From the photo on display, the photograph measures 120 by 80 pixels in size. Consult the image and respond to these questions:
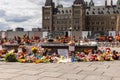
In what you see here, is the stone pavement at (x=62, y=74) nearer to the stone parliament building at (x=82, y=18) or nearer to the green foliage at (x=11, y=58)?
the green foliage at (x=11, y=58)

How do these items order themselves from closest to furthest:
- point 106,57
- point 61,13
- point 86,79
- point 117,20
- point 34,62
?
1. point 86,79
2. point 34,62
3. point 106,57
4. point 117,20
5. point 61,13

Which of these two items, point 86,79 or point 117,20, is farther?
point 117,20

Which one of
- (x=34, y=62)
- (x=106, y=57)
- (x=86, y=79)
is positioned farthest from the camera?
(x=106, y=57)

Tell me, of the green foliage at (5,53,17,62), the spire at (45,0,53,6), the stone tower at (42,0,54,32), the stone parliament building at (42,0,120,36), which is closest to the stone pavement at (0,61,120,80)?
the green foliage at (5,53,17,62)

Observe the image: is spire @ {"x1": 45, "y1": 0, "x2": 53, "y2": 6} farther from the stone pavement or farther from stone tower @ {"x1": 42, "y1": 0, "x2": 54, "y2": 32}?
the stone pavement

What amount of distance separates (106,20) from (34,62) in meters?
117

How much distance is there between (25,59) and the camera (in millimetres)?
13516

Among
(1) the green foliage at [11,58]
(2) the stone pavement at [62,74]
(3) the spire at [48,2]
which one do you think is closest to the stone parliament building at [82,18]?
(3) the spire at [48,2]

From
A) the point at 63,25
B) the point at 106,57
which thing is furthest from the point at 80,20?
the point at 106,57

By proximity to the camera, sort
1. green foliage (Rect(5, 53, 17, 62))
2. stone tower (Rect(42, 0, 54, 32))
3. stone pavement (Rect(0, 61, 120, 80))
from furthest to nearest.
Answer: stone tower (Rect(42, 0, 54, 32)) → green foliage (Rect(5, 53, 17, 62)) → stone pavement (Rect(0, 61, 120, 80))

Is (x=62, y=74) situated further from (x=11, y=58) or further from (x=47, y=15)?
(x=47, y=15)

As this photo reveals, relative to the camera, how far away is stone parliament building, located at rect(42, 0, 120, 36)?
127m

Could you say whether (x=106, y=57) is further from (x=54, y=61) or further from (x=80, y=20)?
(x=80, y=20)

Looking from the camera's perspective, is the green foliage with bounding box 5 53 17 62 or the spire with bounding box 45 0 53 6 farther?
the spire with bounding box 45 0 53 6
